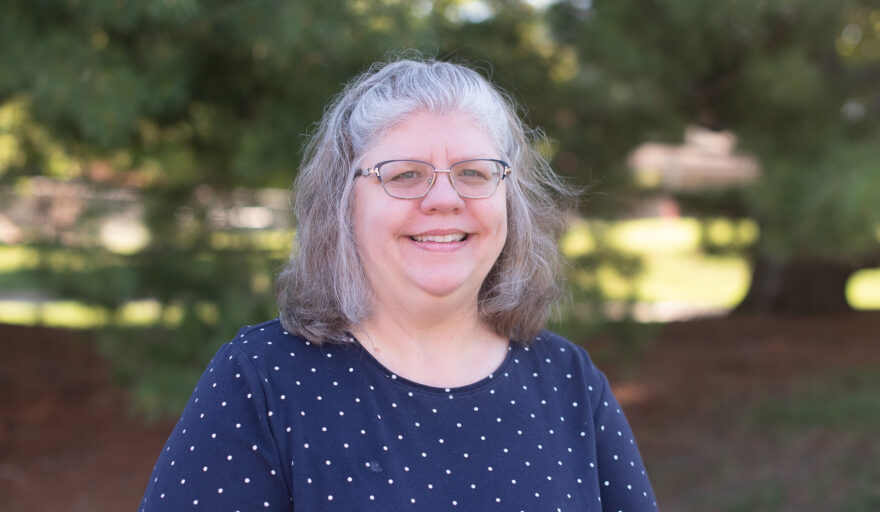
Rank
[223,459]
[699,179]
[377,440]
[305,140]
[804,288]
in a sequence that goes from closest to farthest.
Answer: [223,459] → [377,440] → [305,140] → [699,179] → [804,288]

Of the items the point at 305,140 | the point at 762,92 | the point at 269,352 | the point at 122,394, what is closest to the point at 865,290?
the point at 762,92

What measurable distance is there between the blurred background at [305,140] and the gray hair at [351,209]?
39cm

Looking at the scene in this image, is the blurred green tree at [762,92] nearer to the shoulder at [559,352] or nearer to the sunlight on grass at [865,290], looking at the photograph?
the shoulder at [559,352]

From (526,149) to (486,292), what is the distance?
35 cm

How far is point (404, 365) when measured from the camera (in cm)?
160

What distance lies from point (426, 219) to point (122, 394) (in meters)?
5.25

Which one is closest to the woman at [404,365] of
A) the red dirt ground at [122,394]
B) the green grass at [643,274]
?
Result: the green grass at [643,274]

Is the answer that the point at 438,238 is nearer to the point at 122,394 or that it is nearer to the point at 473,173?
the point at 473,173

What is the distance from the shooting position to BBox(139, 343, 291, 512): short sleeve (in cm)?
134

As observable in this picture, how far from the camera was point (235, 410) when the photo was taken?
1396mm

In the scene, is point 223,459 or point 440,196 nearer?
point 223,459

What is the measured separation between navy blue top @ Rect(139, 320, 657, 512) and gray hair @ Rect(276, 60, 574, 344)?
87mm

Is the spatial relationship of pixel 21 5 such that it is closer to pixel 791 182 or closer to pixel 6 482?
pixel 6 482

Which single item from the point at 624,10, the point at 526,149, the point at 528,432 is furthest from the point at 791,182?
the point at 528,432
